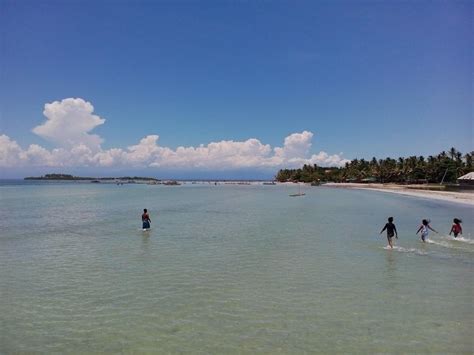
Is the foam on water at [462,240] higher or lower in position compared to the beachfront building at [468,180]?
lower

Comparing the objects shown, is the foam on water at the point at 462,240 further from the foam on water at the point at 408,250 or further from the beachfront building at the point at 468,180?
the beachfront building at the point at 468,180

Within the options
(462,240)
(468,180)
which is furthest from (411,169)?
(462,240)

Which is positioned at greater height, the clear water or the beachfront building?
the beachfront building

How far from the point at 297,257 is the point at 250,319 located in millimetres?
8160

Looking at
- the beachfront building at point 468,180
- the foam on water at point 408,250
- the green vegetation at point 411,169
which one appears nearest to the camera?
the foam on water at point 408,250

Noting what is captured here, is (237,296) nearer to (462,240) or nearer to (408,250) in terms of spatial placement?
(408,250)

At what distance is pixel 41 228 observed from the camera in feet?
95.3

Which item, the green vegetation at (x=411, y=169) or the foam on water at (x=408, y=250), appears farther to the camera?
the green vegetation at (x=411, y=169)

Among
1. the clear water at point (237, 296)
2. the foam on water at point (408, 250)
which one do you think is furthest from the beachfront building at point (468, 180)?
the foam on water at point (408, 250)

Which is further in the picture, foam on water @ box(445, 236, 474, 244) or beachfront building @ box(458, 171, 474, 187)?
beachfront building @ box(458, 171, 474, 187)

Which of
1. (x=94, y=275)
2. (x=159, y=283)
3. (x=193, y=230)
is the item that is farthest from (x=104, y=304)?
(x=193, y=230)

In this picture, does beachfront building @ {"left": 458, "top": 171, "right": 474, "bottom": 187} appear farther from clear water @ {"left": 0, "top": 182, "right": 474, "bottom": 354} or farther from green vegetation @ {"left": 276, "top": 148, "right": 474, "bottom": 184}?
clear water @ {"left": 0, "top": 182, "right": 474, "bottom": 354}

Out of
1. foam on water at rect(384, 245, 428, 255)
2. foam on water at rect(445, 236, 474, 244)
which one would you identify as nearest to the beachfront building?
foam on water at rect(445, 236, 474, 244)

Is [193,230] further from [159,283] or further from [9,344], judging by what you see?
[9,344]
